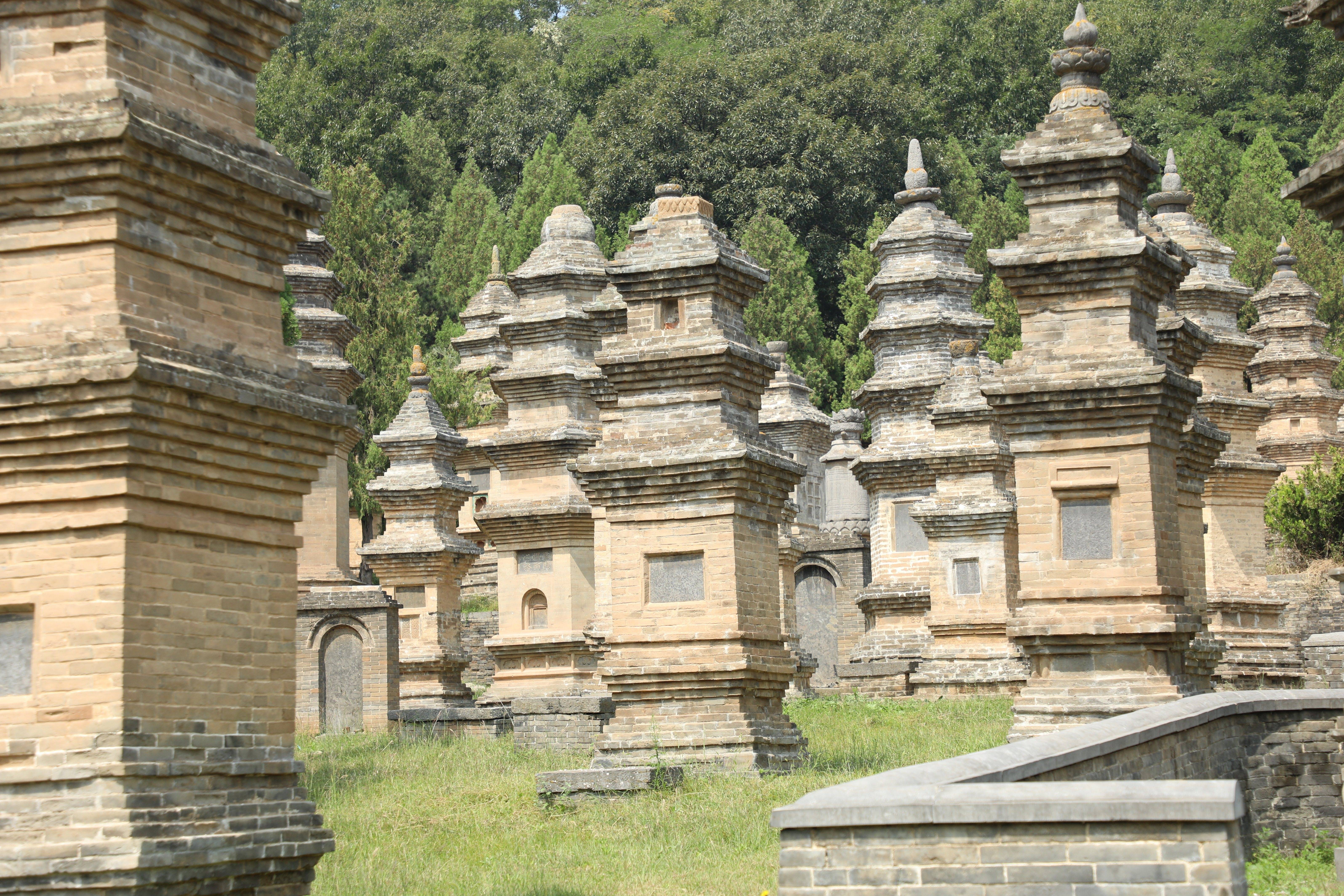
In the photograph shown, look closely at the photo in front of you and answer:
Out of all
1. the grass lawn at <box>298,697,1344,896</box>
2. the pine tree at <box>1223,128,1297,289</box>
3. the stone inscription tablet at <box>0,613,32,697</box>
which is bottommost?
the grass lawn at <box>298,697,1344,896</box>

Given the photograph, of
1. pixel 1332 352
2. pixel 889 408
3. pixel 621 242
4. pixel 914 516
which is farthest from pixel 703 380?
pixel 621 242

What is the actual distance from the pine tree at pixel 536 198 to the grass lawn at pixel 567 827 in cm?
3423

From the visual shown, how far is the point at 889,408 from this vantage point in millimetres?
30172

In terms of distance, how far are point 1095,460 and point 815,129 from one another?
37.8m

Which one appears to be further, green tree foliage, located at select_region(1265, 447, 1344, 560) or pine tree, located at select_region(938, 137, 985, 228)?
pine tree, located at select_region(938, 137, 985, 228)

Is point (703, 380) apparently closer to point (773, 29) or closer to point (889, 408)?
point (889, 408)

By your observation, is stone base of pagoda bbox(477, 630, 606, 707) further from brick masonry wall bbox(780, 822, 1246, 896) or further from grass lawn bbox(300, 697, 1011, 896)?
brick masonry wall bbox(780, 822, 1246, 896)

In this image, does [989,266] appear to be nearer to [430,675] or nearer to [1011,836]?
[430,675]

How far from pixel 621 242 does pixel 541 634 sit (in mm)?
28160

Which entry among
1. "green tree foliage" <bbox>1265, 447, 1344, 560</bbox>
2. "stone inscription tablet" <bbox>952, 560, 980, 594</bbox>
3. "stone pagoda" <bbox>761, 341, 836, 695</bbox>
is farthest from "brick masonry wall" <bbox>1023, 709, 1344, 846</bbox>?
"green tree foliage" <bbox>1265, 447, 1344, 560</bbox>

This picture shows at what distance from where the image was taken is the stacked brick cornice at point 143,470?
8414 millimetres

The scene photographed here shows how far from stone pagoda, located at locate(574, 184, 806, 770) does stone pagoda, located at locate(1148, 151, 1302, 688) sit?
34.5ft

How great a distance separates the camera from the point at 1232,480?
26.3 meters

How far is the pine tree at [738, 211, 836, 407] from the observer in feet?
158
